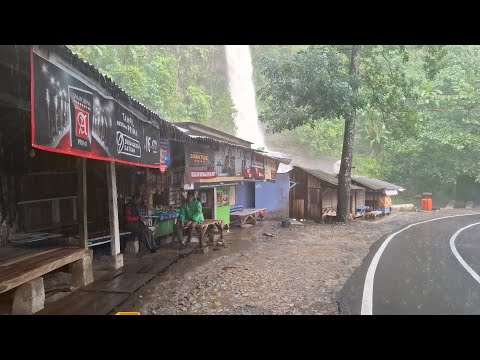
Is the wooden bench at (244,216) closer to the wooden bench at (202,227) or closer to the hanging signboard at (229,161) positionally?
the hanging signboard at (229,161)

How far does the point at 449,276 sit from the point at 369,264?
1945 mm

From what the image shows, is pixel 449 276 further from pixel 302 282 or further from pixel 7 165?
pixel 7 165

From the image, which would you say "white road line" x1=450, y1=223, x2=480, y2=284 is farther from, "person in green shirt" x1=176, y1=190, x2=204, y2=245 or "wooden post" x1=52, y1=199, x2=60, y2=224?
"wooden post" x1=52, y1=199, x2=60, y2=224

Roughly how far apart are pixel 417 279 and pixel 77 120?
790cm

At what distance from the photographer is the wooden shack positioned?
835 inches

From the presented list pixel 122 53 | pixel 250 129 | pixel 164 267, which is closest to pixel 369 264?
pixel 164 267

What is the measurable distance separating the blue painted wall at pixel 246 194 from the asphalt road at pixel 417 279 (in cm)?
789

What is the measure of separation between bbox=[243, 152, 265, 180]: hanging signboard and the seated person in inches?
269

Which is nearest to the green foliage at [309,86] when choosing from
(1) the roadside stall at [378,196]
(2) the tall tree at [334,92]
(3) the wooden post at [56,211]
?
(2) the tall tree at [334,92]

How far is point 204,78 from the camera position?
44219mm

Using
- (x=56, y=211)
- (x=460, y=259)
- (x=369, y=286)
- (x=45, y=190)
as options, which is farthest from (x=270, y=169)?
(x=45, y=190)

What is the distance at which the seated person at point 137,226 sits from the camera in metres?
9.78

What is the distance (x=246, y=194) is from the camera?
20125 mm

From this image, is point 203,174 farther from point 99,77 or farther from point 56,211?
point 99,77
